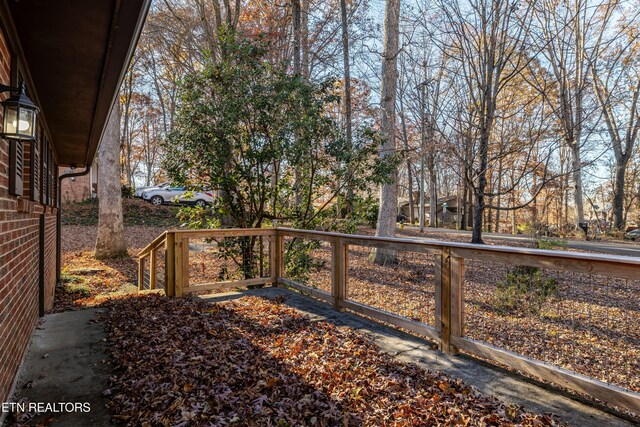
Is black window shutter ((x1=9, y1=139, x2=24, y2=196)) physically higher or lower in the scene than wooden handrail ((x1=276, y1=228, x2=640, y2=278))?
higher

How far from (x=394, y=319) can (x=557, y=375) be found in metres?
1.54

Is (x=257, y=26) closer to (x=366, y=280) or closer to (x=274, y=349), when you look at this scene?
(x=366, y=280)

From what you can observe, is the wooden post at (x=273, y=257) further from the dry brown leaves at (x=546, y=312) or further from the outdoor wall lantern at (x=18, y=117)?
the outdoor wall lantern at (x=18, y=117)

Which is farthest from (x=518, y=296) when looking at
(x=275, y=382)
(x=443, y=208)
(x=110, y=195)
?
(x=443, y=208)

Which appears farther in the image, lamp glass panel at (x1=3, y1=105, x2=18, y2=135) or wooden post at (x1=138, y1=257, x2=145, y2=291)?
wooden post at (x1=138, y1=257, x2=145, y2=291)

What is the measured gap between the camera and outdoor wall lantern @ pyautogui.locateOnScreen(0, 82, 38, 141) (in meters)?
2.37

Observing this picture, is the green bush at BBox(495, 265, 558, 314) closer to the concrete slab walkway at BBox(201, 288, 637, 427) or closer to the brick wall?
the concrete slab walkway at BBox(201, 288, 637, 427)

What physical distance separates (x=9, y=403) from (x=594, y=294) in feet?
14.7

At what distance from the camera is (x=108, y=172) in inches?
406

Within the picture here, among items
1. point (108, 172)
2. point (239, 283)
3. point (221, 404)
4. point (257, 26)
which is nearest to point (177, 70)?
point (257, 26)

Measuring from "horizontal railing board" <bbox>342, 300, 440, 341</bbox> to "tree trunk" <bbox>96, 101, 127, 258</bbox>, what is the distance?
8.52 meters

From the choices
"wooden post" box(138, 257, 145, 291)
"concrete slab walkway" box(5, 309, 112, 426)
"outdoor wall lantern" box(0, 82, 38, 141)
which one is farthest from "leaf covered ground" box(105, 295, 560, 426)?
"wooden post" box(138, 257, 145, 291)

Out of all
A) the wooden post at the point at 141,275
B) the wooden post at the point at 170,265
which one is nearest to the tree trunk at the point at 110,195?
the wooden post at the point at 141,275

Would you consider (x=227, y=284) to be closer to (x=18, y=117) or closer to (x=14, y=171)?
(x=14, y=171)
